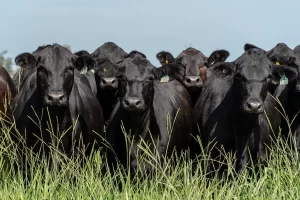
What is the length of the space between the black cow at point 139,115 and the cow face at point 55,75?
605mm

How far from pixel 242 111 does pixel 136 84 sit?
1.23 meters

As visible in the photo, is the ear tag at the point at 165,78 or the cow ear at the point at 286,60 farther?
the cow ear at the point at 286,60

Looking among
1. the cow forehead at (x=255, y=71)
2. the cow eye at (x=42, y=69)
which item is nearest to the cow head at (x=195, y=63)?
the cow forehead at (x=255, y=71)

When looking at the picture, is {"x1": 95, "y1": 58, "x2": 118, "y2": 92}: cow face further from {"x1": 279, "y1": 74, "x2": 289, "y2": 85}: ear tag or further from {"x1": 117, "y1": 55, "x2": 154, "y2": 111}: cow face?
{"x1": 279, "y1": 74, "x2": 289, "y2": 85}: ear tag

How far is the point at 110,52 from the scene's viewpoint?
36.5 feet

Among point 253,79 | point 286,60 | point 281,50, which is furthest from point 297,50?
point 253,79

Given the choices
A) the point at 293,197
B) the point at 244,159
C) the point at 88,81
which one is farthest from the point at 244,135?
the point at 88,81

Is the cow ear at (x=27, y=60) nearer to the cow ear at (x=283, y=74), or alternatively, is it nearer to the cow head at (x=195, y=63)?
the cow head at (x=195, y=63)

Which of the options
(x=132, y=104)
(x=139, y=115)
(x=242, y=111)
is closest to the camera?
(x=132, y=104)

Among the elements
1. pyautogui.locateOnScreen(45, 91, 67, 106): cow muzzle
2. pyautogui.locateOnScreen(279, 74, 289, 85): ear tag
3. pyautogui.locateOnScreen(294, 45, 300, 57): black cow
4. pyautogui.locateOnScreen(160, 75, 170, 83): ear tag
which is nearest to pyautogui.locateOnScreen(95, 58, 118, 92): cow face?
pyautogui.locateOnScreen(160, 75, 170, 83): ear tag

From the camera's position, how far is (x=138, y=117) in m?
8.18

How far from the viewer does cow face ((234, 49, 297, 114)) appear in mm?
7711

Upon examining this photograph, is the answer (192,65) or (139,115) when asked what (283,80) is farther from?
(192,65)

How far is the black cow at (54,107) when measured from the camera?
312 inches
